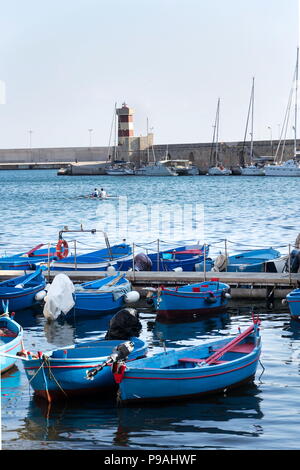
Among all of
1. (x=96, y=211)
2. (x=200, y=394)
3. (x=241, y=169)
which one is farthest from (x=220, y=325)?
(x=241, y=169)

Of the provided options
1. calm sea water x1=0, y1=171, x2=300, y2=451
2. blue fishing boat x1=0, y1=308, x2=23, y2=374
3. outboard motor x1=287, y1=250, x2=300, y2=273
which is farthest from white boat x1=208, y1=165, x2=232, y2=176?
blue fishing boat x1=0, y1=308, x2=23, y2=374

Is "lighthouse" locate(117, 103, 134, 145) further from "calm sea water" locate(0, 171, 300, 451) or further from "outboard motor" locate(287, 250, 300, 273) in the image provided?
"outboard motor" locate(287, 250, 300, 273)

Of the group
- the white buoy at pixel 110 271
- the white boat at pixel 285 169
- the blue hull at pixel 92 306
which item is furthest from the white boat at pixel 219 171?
the blue hull at pixel 92 306

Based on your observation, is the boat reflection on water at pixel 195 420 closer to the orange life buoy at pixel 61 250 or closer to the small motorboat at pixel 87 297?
the small motorboat at pixel 87 297

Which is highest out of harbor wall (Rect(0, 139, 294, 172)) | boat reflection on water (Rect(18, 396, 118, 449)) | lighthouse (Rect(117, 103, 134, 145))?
lighthouse (Rect(117, 103, 134, 145))

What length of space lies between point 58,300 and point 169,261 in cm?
667

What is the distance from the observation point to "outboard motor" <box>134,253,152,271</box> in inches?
938

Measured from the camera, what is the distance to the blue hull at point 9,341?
14055mm

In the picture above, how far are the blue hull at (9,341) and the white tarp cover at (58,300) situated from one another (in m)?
3.44

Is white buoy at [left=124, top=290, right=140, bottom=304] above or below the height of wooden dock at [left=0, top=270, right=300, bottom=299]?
below

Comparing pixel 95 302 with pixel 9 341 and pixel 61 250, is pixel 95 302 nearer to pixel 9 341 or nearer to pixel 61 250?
pixel 9 341

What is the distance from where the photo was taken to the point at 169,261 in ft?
82.1

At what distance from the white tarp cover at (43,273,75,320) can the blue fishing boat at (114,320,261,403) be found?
19.9 ft
